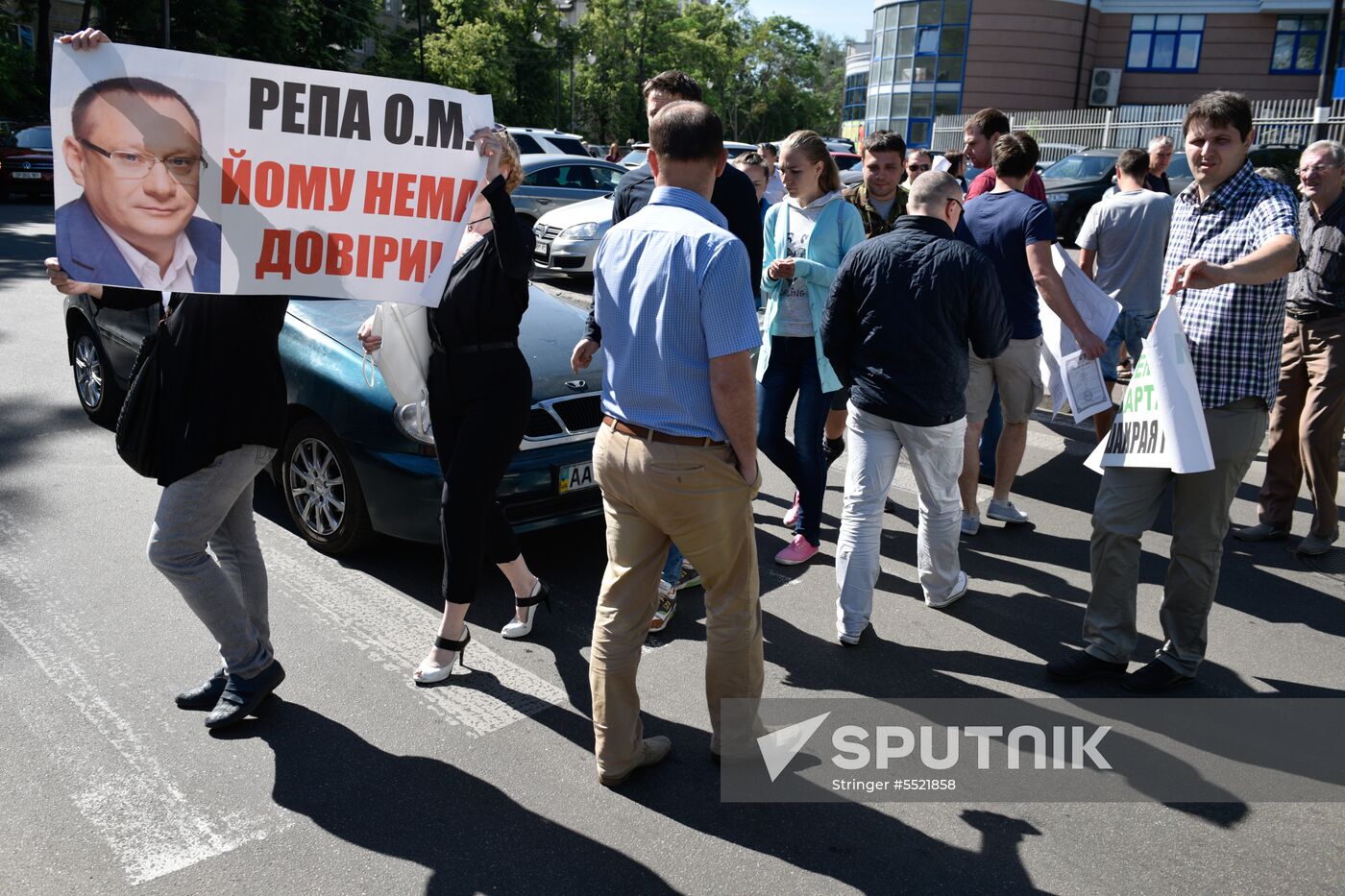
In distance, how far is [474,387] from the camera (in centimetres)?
374

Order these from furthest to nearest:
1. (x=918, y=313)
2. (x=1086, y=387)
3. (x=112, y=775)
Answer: (x=1086, y=387) → (x=918, y=313) → (x=112, y=775)

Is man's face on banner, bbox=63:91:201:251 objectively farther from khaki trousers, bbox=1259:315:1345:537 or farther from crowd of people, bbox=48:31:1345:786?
khaki trousers, bbox=1259:315:1345:537

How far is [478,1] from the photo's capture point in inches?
1682

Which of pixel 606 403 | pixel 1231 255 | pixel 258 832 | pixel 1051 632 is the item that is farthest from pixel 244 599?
pixel 1231 255

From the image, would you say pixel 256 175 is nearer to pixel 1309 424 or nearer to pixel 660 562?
pixel 660 562

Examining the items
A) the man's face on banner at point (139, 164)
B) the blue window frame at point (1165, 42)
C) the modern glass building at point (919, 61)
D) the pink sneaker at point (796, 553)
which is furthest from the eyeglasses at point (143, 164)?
the blue window frame at point (1165, 42)

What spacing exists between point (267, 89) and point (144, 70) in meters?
0.36

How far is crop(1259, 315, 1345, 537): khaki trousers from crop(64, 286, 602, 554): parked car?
3494 millimetres

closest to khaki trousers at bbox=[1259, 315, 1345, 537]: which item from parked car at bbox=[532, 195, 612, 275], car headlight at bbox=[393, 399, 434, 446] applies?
car headlight at bbox=[393, 399, 434, 446]

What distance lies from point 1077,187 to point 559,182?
8.97 m

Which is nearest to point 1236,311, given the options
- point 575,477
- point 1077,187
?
point 575,477

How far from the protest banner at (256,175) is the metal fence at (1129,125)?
24.5 m

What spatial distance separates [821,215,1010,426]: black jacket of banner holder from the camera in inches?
160

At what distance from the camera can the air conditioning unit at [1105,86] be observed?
130 feet
